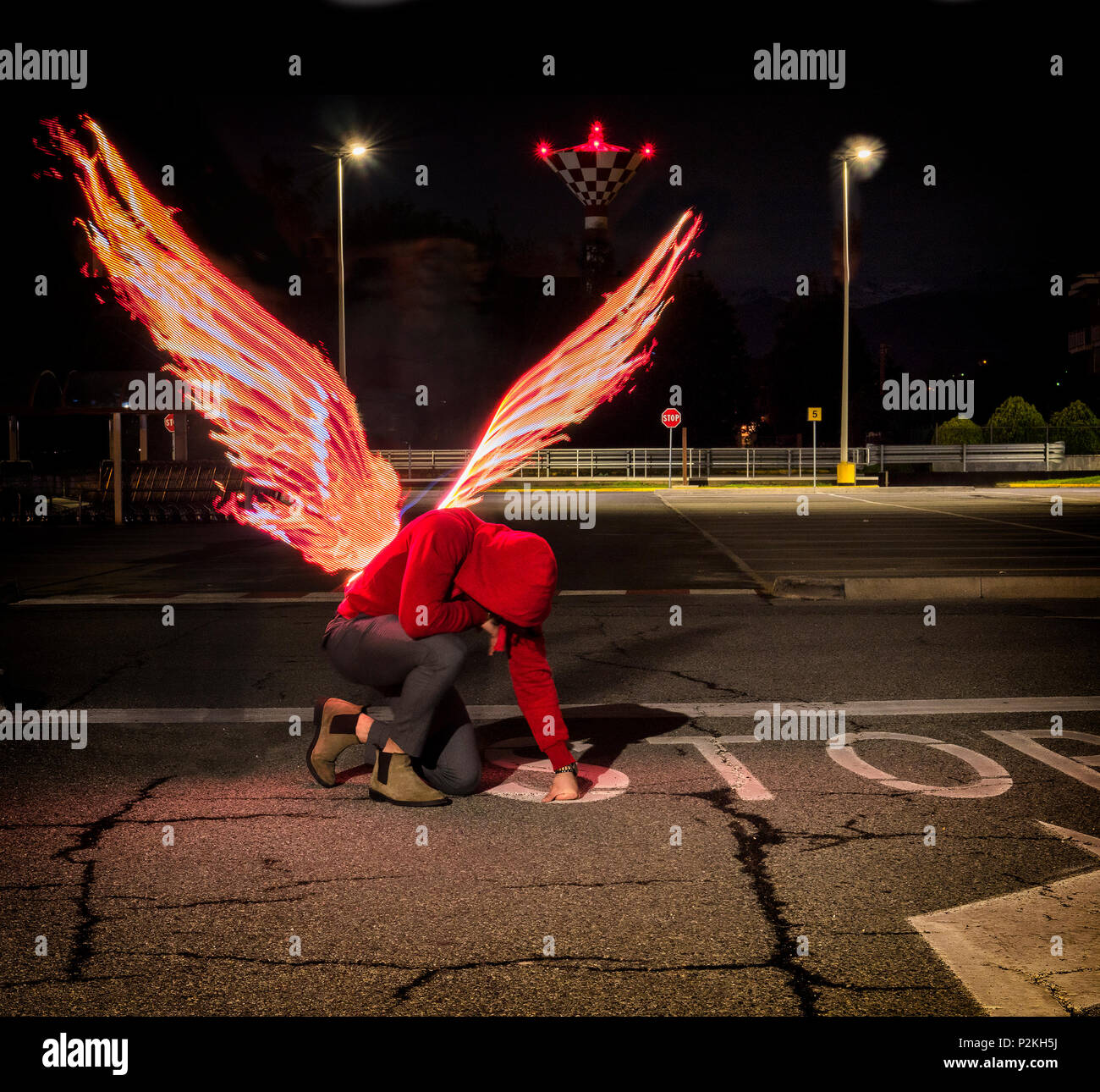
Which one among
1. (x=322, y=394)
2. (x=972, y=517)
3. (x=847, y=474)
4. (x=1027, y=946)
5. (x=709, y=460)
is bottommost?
(x=1027, y=946)

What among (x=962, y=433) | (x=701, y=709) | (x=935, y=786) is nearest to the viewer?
(x=935, y=786)

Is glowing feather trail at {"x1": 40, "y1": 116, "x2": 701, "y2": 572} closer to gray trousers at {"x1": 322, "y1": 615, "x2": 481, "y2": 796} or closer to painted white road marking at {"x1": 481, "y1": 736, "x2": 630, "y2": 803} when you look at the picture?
gray trousers at {"x1": 322, "y1": 615, "x2": 481, "y2": 796}

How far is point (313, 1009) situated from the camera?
3529 mm

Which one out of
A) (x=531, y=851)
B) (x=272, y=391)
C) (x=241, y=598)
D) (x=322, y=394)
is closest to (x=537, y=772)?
(x=531, y=851)

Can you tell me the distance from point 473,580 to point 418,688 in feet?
1.98

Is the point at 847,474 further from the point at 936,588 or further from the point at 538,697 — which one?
the point at 538,697

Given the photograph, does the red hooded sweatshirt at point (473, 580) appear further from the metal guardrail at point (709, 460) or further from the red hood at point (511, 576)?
the metal guardrail at point (709, 460)

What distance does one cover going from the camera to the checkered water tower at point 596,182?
63344 mm

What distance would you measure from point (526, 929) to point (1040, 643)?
7.39m

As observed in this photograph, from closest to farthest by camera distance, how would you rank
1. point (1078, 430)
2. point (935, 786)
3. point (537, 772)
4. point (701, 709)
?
point (935, 786) < point (537, 772) < point (701, 709) < point (1078, 430)

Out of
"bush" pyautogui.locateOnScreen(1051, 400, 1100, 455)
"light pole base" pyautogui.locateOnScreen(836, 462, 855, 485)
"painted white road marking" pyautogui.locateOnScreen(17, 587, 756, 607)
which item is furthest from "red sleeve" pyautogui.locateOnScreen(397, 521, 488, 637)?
"bush" pyautogui.locateOnScreen(1051, 400, 1100, 455)

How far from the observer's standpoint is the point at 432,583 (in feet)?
17.5

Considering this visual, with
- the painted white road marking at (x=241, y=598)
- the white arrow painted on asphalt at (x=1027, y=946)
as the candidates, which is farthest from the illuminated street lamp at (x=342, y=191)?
the white arrow painted on asphalt at (x=1027, y=946)

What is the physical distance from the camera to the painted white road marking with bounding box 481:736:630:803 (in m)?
5.84
